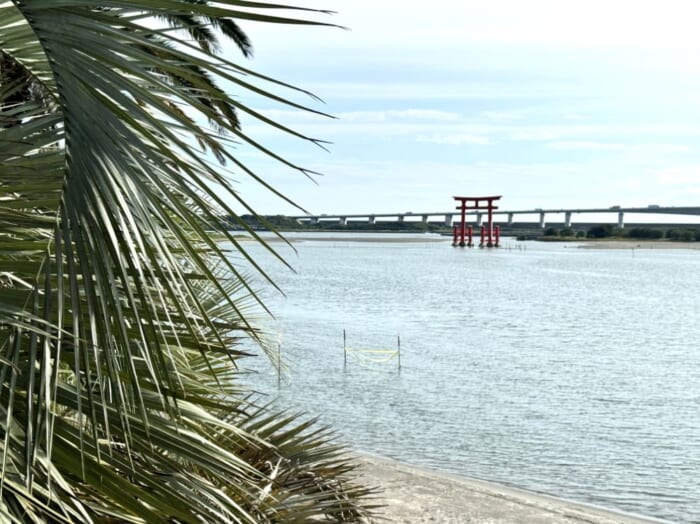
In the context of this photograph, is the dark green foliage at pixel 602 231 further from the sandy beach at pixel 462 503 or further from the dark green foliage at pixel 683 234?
the sandy beach at pixel 462 503

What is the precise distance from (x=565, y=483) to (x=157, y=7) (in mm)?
14071

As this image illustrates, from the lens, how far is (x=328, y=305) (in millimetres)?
50594

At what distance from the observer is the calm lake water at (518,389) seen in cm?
1565

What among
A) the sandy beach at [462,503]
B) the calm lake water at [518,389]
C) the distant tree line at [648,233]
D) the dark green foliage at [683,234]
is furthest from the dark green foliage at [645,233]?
the sandy beach at [462,503]

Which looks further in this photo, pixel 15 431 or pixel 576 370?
pixel 576 370

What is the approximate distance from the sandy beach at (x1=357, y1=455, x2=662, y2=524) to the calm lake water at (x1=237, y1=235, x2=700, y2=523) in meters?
1.07

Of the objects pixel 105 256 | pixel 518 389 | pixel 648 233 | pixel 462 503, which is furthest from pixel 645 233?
pixel 105 256

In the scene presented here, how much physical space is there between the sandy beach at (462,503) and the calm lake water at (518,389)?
1.07 m

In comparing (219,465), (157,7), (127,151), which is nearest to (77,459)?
(219,465)

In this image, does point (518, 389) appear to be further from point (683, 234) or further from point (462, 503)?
point (683, 234)

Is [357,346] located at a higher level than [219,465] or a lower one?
lower

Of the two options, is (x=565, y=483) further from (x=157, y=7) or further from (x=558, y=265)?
(x=558, y=265)

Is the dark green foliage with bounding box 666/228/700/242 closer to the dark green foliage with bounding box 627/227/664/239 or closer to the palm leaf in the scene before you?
the dark green foliage with bounding box 627/227/664/239

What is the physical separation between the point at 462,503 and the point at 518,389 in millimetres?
13611
